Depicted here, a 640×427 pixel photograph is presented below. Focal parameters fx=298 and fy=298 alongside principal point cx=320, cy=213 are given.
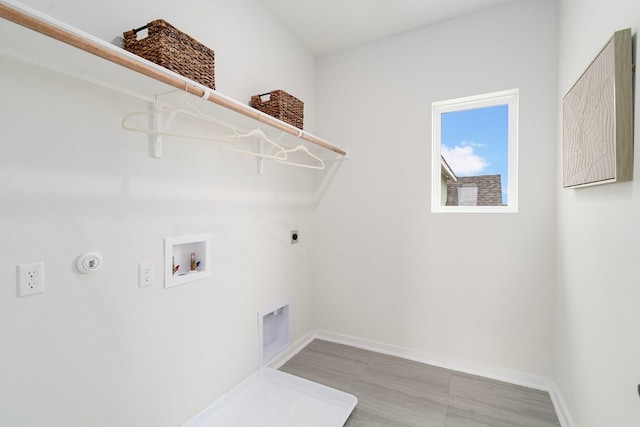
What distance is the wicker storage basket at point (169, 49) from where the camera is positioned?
1.29 m

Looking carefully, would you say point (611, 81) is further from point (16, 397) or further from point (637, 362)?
point (16, 397)

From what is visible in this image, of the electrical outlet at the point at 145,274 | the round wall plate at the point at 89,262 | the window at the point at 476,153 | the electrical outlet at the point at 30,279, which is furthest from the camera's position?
the window at the point at 476,153

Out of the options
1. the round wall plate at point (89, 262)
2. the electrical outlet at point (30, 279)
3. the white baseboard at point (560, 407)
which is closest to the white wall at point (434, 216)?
the white baseboard at point (560, 407)

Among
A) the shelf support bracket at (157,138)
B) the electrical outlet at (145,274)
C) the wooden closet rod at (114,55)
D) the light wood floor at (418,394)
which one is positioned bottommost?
the light wood floor at (418,394)

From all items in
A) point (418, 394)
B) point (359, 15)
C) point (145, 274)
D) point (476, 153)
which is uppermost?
point (359, 15)

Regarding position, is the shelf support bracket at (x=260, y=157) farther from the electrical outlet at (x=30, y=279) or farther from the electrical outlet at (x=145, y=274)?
the electrical outlet at (x=30, y=279)

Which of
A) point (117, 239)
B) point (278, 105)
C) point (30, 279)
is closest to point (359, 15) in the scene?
point (278, 105)

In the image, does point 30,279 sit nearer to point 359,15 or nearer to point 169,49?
point 169,49

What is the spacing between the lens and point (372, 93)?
2791 millimetres

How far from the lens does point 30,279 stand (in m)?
1.12

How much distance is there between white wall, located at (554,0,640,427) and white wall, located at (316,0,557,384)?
0.16 metres

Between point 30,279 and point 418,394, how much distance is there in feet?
7.59

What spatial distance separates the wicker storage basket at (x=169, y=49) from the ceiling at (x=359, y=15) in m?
1.23

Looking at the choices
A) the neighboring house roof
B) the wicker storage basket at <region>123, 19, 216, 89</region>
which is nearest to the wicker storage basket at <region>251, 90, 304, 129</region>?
the wicker storage basket at <region>123, 19, 216, 89</region>
